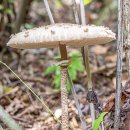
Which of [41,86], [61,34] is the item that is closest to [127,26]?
[61,34]

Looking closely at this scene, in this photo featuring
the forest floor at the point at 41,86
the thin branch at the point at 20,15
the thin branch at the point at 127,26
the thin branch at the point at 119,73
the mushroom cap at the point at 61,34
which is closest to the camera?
the mushroom cap at the point at 61,34

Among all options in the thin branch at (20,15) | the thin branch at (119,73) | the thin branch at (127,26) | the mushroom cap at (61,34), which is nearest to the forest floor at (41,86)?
the thin branch at (20,15)

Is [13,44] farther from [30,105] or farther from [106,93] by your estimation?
[106,93]

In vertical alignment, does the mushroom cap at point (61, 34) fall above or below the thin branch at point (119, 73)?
above

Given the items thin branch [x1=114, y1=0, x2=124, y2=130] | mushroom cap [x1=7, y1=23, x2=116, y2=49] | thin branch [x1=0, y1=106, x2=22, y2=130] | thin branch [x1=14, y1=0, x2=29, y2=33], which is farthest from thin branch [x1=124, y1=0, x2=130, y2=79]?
thin branch [x1=14, y1=0, x2=29, y2=33]

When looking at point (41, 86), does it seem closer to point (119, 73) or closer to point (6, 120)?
point (6, 120)

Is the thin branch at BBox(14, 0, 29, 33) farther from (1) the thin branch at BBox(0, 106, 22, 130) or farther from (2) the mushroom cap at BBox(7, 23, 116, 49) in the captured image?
(2) the mushroom cap at BBox(7, 23, 116, 49)

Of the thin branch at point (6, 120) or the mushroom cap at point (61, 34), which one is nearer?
the mushroom cap at point (61, 34)

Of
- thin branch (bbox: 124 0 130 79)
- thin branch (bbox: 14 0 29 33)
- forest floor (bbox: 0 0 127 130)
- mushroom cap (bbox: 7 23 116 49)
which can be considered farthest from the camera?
thin branch (bbox: 14 0 29 33)

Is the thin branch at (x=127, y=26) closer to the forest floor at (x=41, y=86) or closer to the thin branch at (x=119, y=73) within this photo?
the thin branch at (x=119, y=73)

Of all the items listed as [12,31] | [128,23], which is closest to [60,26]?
[128,23]

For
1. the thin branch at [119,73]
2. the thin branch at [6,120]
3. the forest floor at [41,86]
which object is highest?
the thin branch at [119,73]
